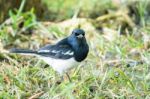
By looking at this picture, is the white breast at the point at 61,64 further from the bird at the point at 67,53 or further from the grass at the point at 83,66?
the grass at the point at 83,66

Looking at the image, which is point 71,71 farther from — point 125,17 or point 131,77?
point 125,17

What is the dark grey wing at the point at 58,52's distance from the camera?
4731 mm

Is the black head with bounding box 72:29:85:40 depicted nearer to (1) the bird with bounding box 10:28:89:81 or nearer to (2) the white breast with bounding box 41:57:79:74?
(1) the bird with bounding box 10:28:89:81

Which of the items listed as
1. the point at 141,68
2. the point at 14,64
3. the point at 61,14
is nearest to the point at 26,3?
the point at 61,14

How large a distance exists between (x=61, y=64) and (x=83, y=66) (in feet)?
1.93

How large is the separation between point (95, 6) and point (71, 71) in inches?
107

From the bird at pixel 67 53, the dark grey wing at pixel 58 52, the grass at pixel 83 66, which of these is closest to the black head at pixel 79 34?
the bird at pixel 67 53

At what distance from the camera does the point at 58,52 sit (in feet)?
15.7

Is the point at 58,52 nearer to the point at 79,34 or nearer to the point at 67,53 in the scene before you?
the point at 67,53

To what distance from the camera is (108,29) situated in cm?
684

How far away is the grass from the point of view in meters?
4.59

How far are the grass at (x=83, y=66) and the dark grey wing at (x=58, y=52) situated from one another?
0.68 feet

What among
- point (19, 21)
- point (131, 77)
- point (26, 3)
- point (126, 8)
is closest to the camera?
point (131, 77)

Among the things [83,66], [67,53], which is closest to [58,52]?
[67,53]
